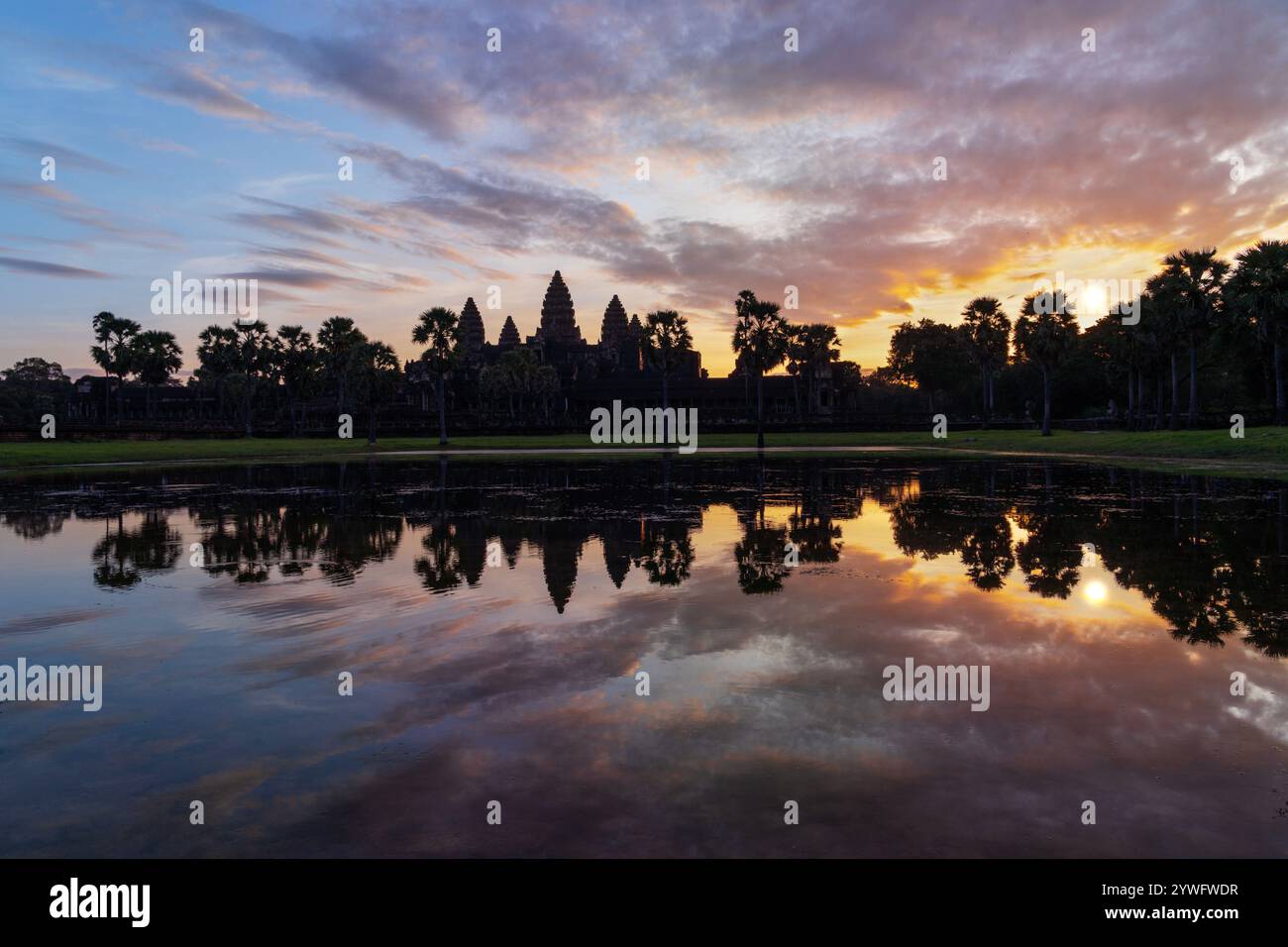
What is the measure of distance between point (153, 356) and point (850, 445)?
7347 centimetres

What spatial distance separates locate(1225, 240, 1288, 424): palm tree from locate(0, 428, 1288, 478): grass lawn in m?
5.51

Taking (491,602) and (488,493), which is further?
(488,493)

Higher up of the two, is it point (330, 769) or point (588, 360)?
point (588, 360)

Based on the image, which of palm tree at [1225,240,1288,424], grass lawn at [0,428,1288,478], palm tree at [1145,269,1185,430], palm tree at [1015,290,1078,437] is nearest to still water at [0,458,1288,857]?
grass lawn at [0,428,1288,478]

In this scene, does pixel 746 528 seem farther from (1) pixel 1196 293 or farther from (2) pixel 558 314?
(2) pixel 558 314

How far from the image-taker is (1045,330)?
205 feet

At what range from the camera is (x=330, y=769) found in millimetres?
5125

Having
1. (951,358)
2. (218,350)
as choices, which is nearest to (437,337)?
(218,350)

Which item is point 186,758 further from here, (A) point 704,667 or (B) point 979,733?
(B) point 979,733

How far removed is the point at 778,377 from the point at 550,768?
4273 inches

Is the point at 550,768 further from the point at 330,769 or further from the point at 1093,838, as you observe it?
the point at 1093,838
